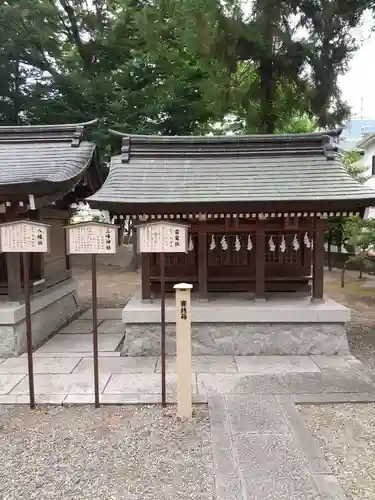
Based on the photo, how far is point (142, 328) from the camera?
7.12 m

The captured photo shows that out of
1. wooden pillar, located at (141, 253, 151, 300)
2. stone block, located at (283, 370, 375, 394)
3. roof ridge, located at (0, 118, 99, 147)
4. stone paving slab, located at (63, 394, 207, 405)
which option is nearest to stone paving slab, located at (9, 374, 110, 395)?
stone paving slab, located at (63, 394, 207, 405)

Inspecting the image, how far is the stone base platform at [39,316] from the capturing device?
706cm

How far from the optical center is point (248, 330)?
716 centimetres

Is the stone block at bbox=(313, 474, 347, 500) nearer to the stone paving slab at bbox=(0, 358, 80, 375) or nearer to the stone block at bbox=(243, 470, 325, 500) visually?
the stone block at bbox=(243, 470, 325, 500)

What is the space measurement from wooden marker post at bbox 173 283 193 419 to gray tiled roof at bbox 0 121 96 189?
3.37m

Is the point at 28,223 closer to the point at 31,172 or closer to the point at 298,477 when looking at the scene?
the point at 31,172

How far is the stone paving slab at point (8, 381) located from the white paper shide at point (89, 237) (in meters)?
2.27

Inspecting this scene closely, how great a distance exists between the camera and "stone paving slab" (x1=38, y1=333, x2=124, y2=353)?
7.54 metres

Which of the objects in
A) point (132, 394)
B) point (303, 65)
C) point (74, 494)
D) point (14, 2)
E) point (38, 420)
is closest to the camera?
point (74, 494)

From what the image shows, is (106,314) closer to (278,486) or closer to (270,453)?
(270,453)

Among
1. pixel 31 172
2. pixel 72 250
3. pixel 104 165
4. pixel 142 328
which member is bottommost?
pixel 142 328

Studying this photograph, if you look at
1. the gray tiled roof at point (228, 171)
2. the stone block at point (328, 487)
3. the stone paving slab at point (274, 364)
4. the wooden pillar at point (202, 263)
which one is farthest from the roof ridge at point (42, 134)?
the stone block at point (328, 487)

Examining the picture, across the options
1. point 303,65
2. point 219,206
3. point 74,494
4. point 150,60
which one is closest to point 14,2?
point 150,60

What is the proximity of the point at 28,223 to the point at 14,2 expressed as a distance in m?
14.9
